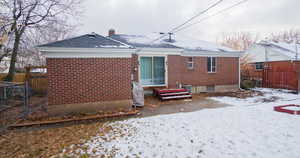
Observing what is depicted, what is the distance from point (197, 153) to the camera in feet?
10.3

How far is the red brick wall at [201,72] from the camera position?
32.9ft

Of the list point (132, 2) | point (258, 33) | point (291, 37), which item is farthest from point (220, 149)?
point (291, 37)

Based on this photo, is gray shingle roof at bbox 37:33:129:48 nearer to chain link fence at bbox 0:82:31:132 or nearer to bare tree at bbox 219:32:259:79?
chain link fence at bbox 0:82:31:132

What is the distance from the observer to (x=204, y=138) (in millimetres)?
3824

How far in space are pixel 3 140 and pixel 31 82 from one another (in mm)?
9275

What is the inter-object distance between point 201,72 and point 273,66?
30.2 ft

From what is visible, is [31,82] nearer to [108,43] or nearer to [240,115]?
[108,43]

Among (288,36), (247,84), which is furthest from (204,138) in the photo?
(288,36)

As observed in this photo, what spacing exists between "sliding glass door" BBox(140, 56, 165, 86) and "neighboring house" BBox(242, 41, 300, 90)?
10913 millimetres

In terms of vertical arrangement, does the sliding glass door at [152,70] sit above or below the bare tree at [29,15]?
below

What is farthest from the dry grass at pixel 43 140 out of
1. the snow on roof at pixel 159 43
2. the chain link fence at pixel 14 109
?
the snow on roof at pixel 159 43

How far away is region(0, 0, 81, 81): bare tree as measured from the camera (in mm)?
9672

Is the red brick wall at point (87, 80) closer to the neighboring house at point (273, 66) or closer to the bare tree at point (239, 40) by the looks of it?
the neighboring house at point (273, 66)

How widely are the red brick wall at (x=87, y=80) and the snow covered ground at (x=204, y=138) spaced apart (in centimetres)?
188
